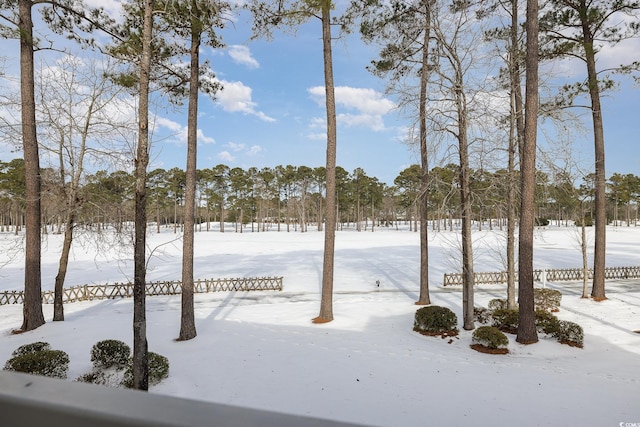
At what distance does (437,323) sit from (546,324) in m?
3.04

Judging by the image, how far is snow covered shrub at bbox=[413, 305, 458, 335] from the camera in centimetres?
1027

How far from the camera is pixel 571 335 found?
9.30 metres

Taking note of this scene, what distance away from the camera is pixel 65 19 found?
11.0 meters

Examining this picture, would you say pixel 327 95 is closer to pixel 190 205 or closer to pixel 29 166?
pixel 190 205

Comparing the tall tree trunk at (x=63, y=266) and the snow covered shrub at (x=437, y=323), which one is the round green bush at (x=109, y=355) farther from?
the snow covered shrub at (x=437, y=323)

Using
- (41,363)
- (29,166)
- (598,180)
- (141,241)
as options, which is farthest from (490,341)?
(29,166)

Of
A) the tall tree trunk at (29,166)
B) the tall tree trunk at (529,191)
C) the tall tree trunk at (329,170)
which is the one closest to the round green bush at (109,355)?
the tall tree trunk at (29,166)

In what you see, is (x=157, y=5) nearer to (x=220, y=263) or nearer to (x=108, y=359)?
(x=108, y=359)

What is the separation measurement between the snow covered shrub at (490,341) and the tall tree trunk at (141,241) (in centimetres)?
795

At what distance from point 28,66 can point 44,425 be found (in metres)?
13.9

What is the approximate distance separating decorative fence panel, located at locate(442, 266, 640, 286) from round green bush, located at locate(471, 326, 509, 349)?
1029 cm

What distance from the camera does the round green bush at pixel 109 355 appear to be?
24.7ft

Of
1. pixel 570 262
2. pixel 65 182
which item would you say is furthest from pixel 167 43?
pixel 570 262

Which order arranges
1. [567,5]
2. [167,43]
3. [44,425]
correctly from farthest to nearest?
1. [567,5]
2. [167,43]
3. [44,425]
